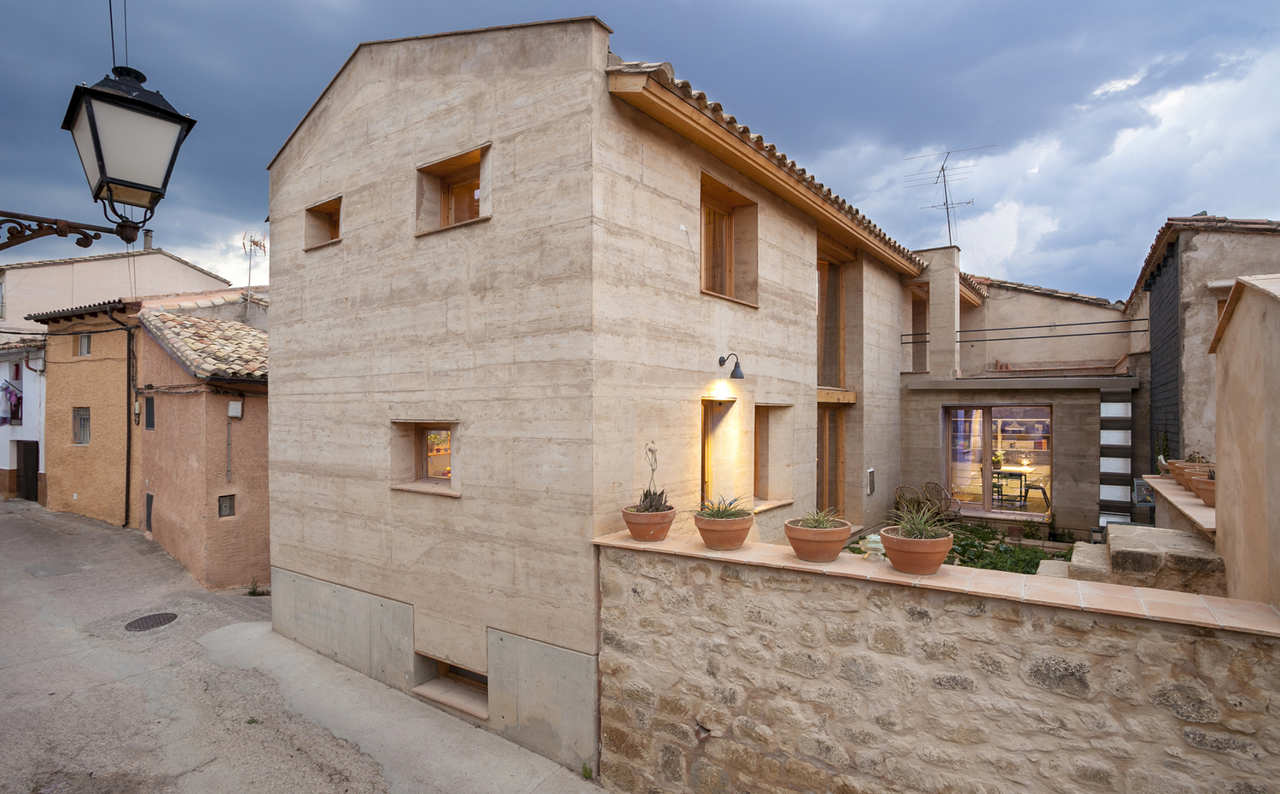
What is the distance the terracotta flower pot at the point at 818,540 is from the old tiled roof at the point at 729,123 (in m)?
4.05

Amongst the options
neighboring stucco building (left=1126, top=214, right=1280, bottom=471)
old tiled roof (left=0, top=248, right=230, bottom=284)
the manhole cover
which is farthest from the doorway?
neighboring stucco building (left=1126, top=214, right=1280, bottom=471)

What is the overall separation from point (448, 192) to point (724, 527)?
4.97m

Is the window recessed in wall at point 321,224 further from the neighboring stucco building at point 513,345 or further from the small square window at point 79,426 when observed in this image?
the small square window at point 79,426

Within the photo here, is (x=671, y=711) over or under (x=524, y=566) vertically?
under

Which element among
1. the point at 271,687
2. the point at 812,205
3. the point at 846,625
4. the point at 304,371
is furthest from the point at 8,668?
the point at 812,205

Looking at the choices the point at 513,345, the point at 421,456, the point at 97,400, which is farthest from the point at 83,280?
the point at 513,345

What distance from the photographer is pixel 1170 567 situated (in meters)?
4.19

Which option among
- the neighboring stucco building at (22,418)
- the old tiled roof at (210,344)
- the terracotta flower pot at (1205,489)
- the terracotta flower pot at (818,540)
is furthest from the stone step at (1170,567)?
the neighboring stucco building at (22,418)

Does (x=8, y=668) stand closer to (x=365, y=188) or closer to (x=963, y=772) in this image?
(x=365, y=188)

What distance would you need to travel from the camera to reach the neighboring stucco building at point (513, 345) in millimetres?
5320

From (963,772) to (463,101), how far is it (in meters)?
7.10

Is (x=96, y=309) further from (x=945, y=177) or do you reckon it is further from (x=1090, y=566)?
(x=945, y=177)

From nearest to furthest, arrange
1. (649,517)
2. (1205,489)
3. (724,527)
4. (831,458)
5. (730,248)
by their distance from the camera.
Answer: (724,527) < (649,517) < (1205,489) < (730,248) < (831,458)

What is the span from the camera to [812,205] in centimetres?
812
